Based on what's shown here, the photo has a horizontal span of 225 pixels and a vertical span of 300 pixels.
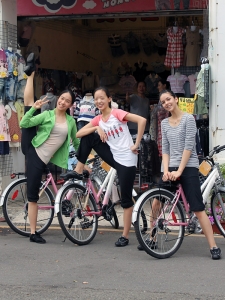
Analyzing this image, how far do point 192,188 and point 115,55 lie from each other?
835 centimetres

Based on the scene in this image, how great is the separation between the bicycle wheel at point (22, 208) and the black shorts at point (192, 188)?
1969 mm

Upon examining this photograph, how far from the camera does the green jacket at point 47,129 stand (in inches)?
310

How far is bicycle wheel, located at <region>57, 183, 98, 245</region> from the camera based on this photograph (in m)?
7.84

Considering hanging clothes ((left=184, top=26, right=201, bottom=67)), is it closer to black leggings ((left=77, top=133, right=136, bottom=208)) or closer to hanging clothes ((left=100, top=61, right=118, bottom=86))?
hanging clothes ((left=100, top=61, right=118, bottom=86))

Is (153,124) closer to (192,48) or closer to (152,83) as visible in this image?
(192,48)

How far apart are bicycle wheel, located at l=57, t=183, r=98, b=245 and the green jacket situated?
0.43m

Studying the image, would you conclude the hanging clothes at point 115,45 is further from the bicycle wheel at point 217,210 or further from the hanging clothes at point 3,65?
the bicycle wheel at point 217,210

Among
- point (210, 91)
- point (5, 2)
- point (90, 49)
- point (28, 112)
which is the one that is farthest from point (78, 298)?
point (90, 49)

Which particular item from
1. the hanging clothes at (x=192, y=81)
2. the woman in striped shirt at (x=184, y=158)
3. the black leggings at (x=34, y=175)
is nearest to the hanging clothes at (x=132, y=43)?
the hanging clothes at (x=192, y=81)

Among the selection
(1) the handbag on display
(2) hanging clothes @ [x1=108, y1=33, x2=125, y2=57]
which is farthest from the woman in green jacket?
(2) hanging clothes @ [x1=108, y1=33, x2=125, y2=57]

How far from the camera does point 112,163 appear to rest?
25.9 feet

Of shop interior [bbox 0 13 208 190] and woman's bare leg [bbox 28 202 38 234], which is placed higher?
shop interior [bbox 0 13 208 190]

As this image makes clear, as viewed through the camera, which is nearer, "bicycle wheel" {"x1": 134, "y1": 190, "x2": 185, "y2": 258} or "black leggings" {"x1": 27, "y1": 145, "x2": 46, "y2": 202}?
"bicycle wheel" {"x1": 134, "y1": 190, "x2": 185, "y2": 258}

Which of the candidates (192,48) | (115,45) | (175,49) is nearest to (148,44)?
(115,45)
